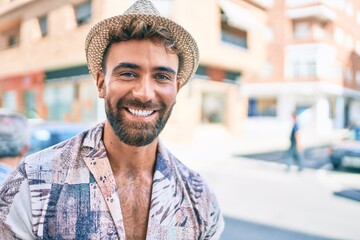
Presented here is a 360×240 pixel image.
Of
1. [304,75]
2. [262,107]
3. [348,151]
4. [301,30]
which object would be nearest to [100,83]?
[348,151]

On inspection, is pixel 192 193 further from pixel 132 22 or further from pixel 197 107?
pixel 197 107

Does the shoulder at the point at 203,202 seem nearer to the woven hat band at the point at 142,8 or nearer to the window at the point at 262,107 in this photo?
the woven hat band at the point at 142,8

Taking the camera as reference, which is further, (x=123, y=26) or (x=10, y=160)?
(x=10, y=160)

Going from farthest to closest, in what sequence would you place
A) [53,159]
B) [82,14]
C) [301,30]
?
1. [301,30]
2. [82,14]
3. [53,159]

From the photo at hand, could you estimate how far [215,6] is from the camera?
15.4m

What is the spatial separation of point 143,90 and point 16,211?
544 mm

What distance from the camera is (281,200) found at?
6.12 metres

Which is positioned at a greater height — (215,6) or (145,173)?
(215,6)

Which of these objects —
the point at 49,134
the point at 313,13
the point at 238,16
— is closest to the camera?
the point at 49,134

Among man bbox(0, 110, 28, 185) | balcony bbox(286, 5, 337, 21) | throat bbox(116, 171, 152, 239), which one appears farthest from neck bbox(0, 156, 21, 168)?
balcony bbox(286, 5, 337, 21)

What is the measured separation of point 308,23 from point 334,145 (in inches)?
767

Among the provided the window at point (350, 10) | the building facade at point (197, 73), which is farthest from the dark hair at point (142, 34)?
the window at point (350, 10)

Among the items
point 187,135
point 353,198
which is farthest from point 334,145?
point 187,135

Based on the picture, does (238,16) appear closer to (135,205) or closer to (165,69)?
(165,69)
